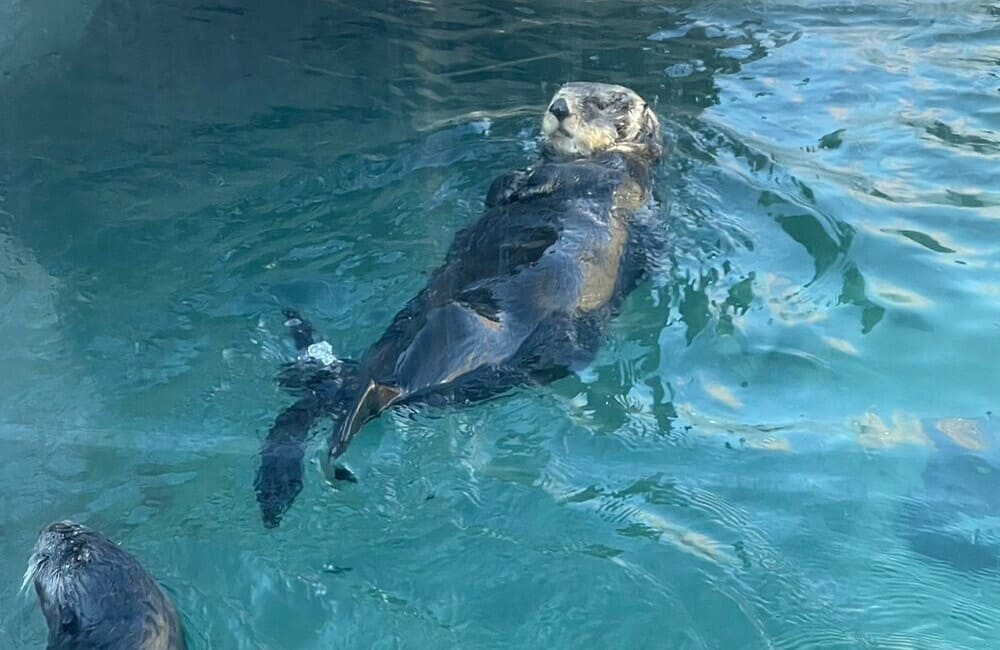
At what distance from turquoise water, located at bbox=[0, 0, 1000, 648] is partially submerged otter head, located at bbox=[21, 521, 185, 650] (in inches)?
5.2

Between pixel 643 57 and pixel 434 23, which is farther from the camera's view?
pixel 434 23

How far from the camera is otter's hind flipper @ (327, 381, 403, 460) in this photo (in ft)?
11.9

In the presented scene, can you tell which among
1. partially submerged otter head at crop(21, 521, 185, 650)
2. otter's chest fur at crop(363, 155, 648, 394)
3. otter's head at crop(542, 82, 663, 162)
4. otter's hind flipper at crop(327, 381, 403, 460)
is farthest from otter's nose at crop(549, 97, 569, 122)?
partially submerged otter head at crop(21, 521, 185, 650)

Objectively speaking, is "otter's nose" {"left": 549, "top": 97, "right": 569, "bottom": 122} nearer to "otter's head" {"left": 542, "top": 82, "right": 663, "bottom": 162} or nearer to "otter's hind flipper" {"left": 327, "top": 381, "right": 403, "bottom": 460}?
"otter's head" {"left": 542, "top": 82, "right": 663, "bottom": 162}

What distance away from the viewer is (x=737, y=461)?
3998 mm

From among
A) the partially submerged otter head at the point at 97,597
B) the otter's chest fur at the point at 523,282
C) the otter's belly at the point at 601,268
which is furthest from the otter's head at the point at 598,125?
the partially submerged otter head at the point at 97,597

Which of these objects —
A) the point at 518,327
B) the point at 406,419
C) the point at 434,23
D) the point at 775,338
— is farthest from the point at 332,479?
the point at 434,23

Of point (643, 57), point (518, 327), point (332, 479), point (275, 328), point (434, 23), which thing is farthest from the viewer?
point (434, 23)

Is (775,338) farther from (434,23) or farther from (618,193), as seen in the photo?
(434,23)

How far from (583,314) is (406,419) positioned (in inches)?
35.2

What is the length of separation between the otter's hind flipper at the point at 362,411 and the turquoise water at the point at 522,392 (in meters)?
0.19

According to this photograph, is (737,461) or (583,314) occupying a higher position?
(583,314)

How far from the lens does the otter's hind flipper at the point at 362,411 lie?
362 cm

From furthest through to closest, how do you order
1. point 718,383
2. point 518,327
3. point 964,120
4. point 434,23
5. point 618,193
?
point 434,23 → point 964,120 → point 618,193 → point 718,383 → point 518,327
